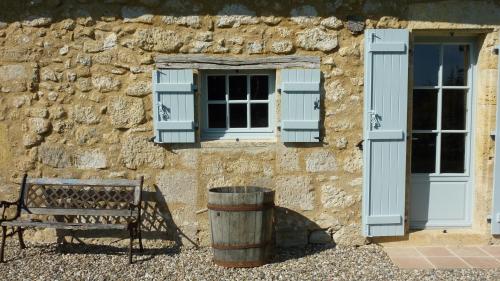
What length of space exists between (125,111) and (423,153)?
9.55 feet

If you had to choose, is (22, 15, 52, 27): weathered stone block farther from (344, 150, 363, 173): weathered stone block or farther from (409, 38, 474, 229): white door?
(409, 38, 474, 229): white door

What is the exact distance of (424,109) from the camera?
4.52 meters

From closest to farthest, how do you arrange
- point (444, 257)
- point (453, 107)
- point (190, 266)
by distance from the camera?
point (190, 266) < point (444, 257) < point (453, 107)

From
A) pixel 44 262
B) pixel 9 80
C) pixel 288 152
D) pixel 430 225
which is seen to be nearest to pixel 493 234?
pixel 430 225

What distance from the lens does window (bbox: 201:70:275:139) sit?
450 centimetres

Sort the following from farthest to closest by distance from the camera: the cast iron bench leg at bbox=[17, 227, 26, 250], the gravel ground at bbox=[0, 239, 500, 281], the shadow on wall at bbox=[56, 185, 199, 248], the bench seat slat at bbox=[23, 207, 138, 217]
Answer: the shadow on wall at bbox=[56, 185, 199, 248] → the cast iron bench leg at bbox=[17, 227, 26, 250] → the bench seat slat at bbox=[23, 207, 138, 217] → the gravel ground at bbox=[0, 239, 500, 281]

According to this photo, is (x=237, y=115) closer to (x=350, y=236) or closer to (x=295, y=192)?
(x=295, y=192)

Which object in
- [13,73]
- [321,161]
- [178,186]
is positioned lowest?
[178,186]

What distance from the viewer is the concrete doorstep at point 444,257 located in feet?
13.0

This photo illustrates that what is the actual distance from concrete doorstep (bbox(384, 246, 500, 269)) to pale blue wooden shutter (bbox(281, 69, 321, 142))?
1.30 m

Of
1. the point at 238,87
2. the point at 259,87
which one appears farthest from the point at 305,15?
the point at 238,87

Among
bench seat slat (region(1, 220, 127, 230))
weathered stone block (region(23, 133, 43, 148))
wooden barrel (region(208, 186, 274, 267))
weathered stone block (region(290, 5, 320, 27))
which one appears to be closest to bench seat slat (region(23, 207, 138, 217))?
A: bench seat slat (region(1, 220, 127, 230))

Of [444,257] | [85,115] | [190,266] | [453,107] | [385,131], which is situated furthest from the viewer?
[453,107]

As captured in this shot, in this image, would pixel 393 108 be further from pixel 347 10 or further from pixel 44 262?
pixel 44 262
